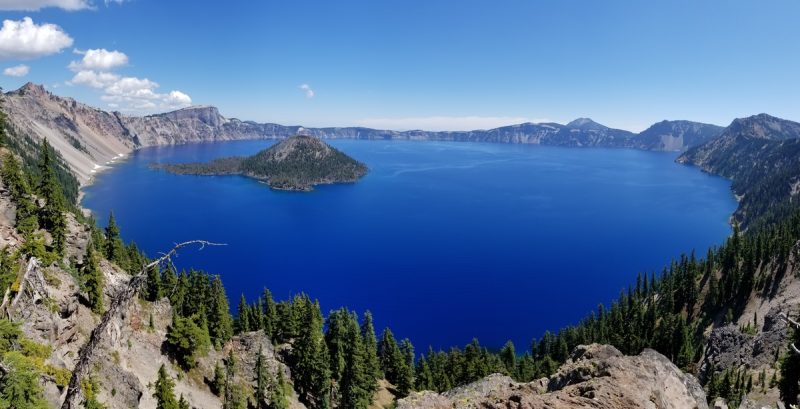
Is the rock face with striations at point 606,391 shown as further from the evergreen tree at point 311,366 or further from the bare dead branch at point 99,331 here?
the evergreen tree at point 311,366

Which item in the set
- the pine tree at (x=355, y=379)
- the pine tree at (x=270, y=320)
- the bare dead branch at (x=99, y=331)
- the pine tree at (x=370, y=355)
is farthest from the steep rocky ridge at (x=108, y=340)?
the bare dead branch at (x=99, y=331)

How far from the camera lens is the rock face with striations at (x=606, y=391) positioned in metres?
19.8

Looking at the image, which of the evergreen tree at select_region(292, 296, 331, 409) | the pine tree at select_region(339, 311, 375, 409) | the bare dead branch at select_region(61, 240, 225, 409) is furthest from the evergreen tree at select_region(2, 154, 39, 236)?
the bare dead branch at select_region(61, 240, 225, 409)

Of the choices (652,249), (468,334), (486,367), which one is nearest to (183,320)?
(486,367)

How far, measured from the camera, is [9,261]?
4566 cm

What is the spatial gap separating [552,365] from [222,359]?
6185 cm

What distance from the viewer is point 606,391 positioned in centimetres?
2017

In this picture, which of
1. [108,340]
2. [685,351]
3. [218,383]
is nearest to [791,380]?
[685,351]

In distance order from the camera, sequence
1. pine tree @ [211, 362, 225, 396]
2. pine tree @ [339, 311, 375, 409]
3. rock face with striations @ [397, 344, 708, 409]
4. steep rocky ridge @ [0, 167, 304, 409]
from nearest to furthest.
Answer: rock face with striations @ [397, 344, 708, 409], steep rocky ridge @ [0, 167, 304, 409], pine tree @ [211, 362, 225, 396], pine tree @ [339, 311, 375, 409]

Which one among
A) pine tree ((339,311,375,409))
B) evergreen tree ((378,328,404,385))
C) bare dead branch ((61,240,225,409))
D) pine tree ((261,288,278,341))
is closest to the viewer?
bare dead branch ((61,240,225,409))

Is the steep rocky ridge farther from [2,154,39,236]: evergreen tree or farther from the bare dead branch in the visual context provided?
the bare dead branch

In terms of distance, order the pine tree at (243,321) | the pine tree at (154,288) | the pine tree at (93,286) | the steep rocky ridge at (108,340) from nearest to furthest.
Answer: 1. the steep rocky ridge at (108,340)
2. the pine tree at (93,286)
3. the pine tree at (154,288)
4. the pine tree at (243,321)

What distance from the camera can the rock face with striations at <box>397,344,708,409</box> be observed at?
19812mm

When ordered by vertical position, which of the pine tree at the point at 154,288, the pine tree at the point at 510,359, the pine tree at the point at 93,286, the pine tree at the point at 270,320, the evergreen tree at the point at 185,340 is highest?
the pine tree at the point at 93,286
